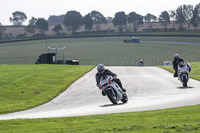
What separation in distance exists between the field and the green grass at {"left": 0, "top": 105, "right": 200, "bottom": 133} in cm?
6410

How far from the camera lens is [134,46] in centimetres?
11512

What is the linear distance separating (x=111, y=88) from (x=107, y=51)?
88.7 m

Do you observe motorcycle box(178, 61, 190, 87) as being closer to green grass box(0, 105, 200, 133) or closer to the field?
green grass box(0, 105, 200, 133)

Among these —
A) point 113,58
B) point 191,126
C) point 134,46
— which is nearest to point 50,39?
point 134,46

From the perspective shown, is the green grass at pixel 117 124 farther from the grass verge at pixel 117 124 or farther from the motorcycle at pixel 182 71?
the motorcycle at pixel 182 71

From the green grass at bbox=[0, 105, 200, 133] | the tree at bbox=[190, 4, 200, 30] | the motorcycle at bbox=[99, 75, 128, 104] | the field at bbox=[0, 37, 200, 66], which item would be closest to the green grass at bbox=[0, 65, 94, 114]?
the motorcycle at bbox=[99, 75, 128, 104]

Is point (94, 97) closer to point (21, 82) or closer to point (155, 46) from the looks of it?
point (21, 82)

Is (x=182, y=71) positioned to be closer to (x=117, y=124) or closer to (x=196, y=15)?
(x=117, y=124)

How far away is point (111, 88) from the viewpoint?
17859mm

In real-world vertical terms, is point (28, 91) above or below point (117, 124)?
below

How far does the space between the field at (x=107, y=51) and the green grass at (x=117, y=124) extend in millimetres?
64099

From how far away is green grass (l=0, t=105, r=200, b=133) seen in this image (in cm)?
994

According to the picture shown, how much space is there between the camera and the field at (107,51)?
8571cm

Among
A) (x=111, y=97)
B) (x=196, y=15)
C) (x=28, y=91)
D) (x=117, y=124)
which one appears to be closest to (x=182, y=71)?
(x=111, y=97)
